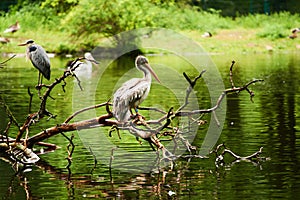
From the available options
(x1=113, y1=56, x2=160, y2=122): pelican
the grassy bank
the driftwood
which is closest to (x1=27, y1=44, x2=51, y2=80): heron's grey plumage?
the driftwood

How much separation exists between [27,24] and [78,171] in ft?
88.8

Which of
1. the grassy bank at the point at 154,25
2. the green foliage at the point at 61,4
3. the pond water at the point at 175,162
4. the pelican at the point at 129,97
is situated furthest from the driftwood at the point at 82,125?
the green foliage at the point at 61,4

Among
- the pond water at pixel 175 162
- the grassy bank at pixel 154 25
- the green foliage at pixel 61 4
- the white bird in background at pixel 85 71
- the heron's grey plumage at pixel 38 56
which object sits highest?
the green foliage at pixel 61 4

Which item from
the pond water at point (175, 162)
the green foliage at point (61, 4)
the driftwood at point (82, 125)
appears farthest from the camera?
the green foliage at point (61, 4)

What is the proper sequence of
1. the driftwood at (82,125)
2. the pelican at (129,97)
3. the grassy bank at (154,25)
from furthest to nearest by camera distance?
the grassy bank at (154,25) < the pelican at (129,97) < the driftwood at (82,125)

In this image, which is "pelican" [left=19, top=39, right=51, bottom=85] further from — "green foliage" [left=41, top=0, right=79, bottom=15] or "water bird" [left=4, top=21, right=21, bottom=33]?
"water bird" [left=4, top=21, right=21, bottom=33]

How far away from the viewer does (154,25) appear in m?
31.8

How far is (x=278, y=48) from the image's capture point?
109ft

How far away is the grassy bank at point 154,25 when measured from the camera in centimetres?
3134

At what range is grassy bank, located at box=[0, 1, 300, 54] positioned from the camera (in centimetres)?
3134

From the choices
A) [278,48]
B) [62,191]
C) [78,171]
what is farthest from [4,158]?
[278,48]

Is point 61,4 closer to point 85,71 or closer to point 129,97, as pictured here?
point 85,71

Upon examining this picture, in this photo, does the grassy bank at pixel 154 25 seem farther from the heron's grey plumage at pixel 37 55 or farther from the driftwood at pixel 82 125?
the driftwood at pixel 82 125

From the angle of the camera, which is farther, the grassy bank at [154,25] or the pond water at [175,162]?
the grassy bank at [154,25]
